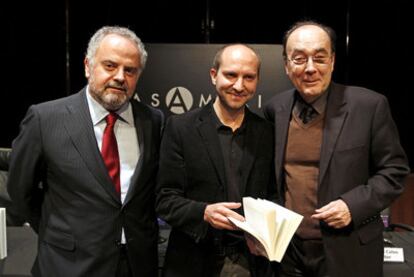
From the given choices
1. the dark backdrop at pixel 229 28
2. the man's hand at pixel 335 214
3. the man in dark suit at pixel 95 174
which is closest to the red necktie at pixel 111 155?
the man in dark suit at pixel 95 174

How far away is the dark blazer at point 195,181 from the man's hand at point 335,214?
0.76 feet

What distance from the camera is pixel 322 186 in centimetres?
181

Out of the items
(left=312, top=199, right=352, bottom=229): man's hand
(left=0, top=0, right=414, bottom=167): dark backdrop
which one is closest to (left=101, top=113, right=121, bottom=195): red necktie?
(left=312, top=199, right=352, bottom=229): man's hand

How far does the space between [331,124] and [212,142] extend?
45cm

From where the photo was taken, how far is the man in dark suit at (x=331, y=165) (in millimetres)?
1794

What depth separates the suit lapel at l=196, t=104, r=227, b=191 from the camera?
179 centimetres

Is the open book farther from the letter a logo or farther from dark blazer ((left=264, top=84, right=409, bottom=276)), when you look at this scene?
the letter a logo

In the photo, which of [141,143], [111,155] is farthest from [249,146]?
[111,155]

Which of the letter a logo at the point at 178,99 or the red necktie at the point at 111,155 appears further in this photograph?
the letter a logo at the point at 178,99

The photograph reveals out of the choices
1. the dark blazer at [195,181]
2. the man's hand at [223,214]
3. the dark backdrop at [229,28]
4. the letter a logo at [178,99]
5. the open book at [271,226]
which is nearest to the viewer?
the open book at [271,226]

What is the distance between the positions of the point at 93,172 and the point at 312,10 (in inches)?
160

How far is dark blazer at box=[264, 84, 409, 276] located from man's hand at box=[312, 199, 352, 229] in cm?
3

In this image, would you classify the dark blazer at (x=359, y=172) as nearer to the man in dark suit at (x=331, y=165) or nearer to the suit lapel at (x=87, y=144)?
the man in dark suit at (x=331, y=165)

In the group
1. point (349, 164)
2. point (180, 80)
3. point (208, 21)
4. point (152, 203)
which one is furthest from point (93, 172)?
point (208, 21)
